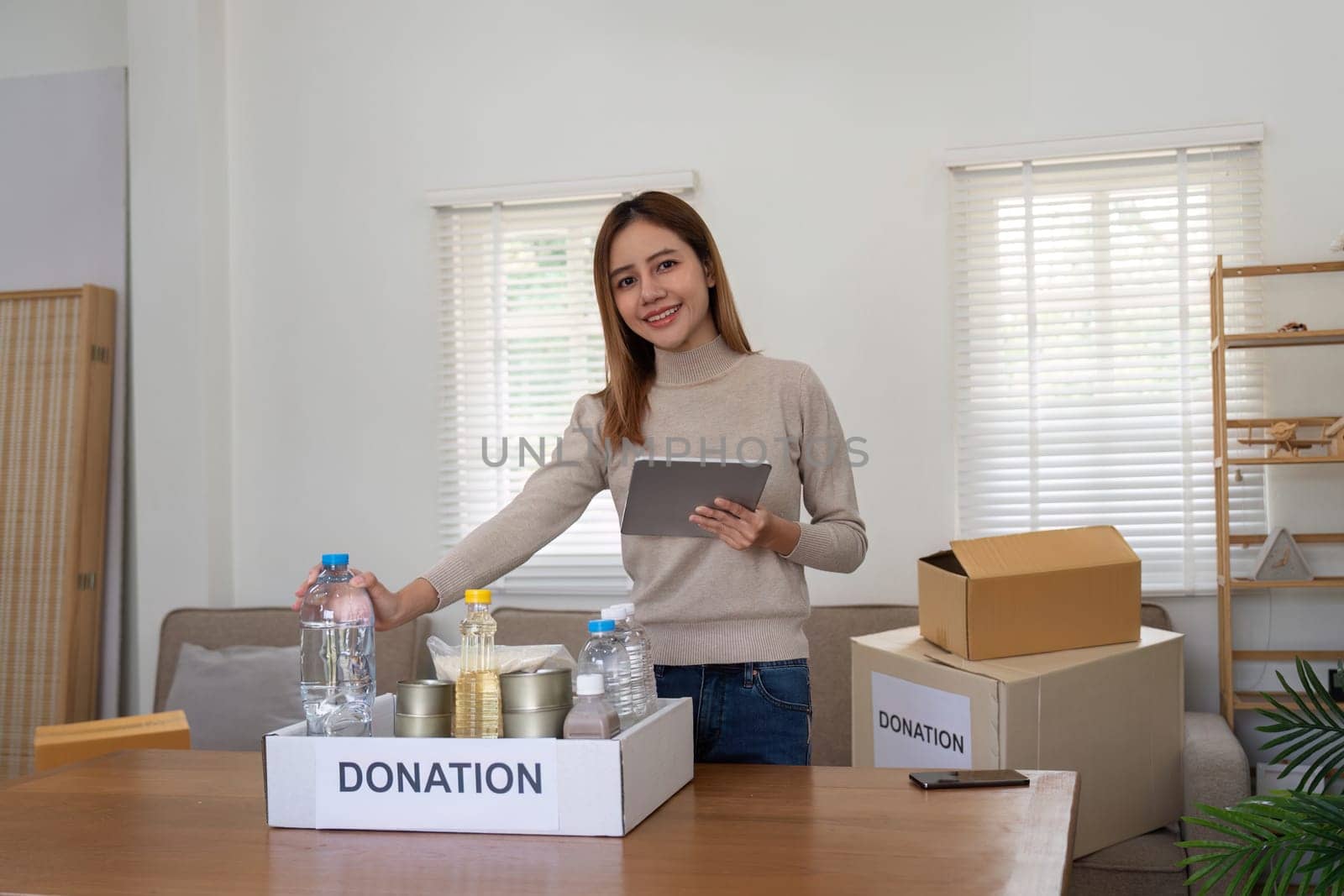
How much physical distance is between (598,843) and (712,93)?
267cm

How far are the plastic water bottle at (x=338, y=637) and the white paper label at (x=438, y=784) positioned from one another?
4.8 inches

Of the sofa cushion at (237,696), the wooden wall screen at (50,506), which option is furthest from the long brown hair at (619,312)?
the wooden wall screen at (50,506)

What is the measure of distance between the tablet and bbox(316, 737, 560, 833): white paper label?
43 cm

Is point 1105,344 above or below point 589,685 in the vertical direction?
above

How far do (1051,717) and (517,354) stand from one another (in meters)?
1.93

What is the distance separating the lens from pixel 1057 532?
2.57 meters

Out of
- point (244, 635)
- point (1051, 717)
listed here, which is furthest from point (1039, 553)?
point (244, 635)

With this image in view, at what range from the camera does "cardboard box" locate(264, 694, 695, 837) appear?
1287 millimetres

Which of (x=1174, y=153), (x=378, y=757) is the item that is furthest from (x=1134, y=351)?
(x=378, y=757)

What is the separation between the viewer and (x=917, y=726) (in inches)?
99.0

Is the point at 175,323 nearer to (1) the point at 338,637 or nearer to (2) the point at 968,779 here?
(1) the point at 338,637

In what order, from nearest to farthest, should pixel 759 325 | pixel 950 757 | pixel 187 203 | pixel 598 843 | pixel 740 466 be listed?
pixel 598 843 → pixel 740 466 → pixel 950 757 → pixel 759 325 → pixel 187 203

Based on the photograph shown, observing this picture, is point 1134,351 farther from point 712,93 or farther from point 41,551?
point 41,551

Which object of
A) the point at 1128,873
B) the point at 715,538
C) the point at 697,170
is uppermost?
the point at 697,170
